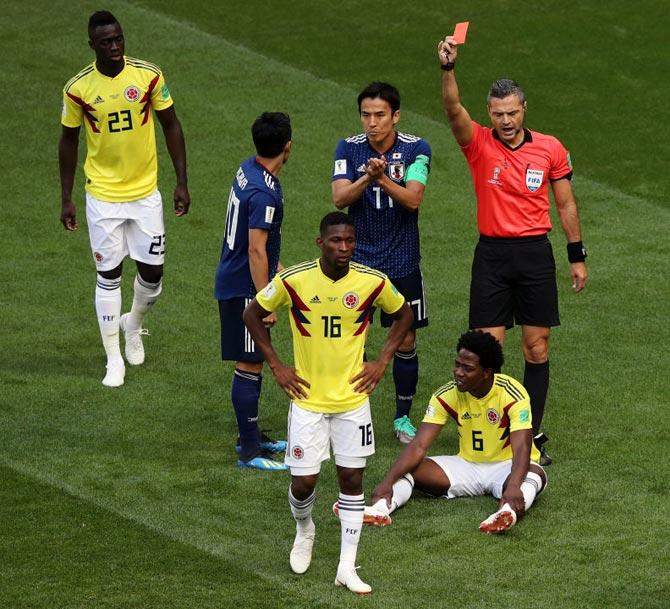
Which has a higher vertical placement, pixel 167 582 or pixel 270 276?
pixel 270 276

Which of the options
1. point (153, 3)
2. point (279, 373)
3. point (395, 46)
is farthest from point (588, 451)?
point (153, 3)

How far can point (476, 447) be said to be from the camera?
995cm

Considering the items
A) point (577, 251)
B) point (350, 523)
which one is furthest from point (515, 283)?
point (350, 523)

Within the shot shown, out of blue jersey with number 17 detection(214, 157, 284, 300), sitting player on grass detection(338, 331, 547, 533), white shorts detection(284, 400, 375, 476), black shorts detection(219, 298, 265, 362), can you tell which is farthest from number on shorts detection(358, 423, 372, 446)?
blue jersey with number 17 detection(214, 157, 284, 300)

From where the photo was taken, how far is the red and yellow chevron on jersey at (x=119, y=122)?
11727 mm

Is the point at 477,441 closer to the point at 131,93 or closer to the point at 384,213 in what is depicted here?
the point at 384,213

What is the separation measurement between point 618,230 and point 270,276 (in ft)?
19.8

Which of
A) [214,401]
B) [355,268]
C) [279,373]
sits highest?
[355,268]

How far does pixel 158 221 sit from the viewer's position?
12.1 m

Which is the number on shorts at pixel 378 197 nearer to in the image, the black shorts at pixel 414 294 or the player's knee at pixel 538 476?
the black shorts at pixel 414 294

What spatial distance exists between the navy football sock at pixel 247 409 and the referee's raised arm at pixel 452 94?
7.08 feet

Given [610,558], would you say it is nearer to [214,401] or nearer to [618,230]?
[214,401]

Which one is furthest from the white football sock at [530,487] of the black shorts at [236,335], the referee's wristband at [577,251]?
the black shorts at [236,335]

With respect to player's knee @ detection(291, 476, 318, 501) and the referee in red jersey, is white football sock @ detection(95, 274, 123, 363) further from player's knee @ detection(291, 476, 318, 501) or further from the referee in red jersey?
player's knee @ detection(291, 476, 318, 501)
